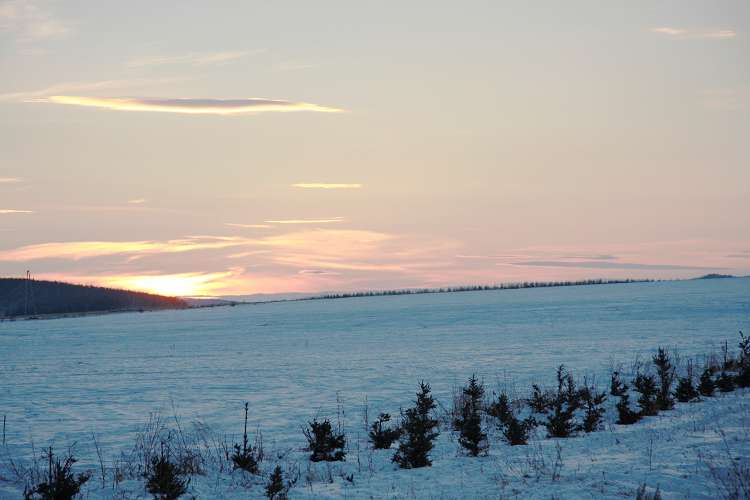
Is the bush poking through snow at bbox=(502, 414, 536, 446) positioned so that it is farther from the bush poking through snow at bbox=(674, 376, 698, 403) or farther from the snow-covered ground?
the bush poking through snow at bbox=(674, 376, 698, 403)

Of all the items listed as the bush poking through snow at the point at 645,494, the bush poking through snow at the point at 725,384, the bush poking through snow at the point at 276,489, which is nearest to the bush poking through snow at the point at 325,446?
the bush poking through snow at the point at 276,489

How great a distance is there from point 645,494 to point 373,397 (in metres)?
13.9

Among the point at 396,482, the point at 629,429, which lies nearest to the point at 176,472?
the point at 396,482

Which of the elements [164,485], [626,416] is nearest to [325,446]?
[164,485]

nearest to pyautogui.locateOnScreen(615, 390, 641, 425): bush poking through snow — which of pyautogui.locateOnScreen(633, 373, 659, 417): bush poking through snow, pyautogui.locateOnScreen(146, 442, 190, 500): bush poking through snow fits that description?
pyautogui.locateOnScreen(633, 373, 659, 417): bush poking through snow

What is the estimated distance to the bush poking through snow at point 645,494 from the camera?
330 inches

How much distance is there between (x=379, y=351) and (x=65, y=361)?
17.6 m

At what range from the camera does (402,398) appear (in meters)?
21.8

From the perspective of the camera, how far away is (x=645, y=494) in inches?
345

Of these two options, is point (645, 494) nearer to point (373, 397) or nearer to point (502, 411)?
point (502, 411)

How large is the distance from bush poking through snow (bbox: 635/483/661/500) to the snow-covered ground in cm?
31

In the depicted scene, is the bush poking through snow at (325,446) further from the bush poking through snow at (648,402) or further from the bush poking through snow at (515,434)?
the bush poking through snow at (648,402)

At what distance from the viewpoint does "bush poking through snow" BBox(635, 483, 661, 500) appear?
8.39 m

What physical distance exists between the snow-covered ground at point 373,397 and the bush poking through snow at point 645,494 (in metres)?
0.31
